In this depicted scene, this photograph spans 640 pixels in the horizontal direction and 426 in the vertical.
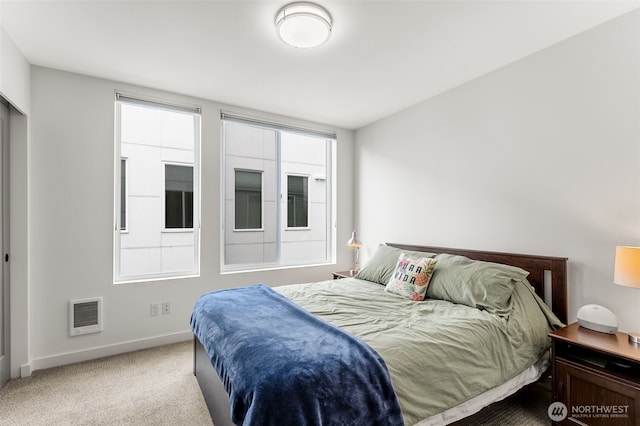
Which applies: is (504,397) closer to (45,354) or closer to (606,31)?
(606,31)

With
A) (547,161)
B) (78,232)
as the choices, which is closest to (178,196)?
(78,232)

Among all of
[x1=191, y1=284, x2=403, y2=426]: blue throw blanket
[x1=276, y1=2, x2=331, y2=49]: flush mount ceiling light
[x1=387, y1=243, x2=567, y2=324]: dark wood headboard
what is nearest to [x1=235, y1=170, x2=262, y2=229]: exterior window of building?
[x1=276, y1=2, x2=331, y2=49]: flush mount ceiling light

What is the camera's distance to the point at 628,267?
1.72 m

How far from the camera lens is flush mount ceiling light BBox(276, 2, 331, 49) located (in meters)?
1.89

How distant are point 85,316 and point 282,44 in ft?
9.46

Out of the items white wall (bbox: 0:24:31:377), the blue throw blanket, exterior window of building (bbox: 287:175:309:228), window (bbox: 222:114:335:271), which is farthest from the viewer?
exterior window of building (bbox: 287:175:309:228)

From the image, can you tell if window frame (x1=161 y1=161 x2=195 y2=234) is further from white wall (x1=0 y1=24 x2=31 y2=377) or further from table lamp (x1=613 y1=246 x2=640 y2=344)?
table lamp (x1=613 y1=246 x2=640 y2=344)

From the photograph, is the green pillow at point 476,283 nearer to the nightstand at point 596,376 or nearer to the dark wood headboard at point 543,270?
the dark wood headboard at point 543,270

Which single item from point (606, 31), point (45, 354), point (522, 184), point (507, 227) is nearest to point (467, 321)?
point (507, 227)

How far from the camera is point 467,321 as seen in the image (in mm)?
1888

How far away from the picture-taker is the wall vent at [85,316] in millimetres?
2744

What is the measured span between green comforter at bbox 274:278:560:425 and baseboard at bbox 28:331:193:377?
157 centimetres

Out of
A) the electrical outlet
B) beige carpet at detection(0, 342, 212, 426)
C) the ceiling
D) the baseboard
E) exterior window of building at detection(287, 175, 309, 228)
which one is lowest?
beige carpet at detection(0, 342, 212, 426)

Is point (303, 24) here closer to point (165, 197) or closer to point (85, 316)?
point (165, 197)
